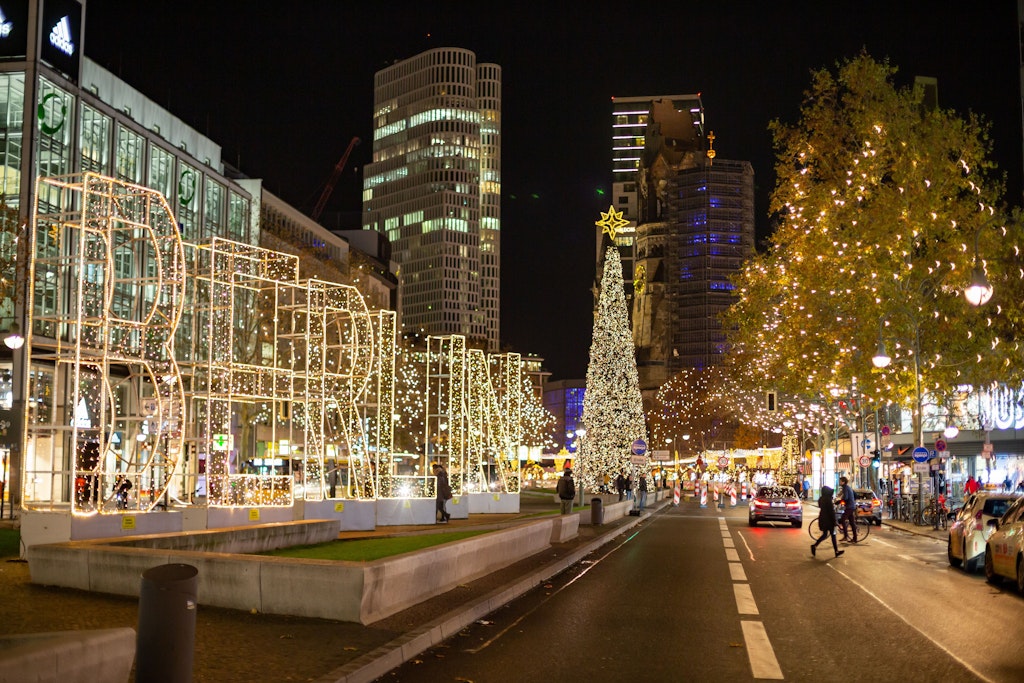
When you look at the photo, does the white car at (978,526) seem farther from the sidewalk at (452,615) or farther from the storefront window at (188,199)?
the storefront window at (188,199)

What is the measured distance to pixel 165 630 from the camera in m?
7.88

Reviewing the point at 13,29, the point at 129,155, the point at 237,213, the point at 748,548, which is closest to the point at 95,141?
the point at 129,155

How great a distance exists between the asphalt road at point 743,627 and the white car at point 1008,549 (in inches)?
11.1

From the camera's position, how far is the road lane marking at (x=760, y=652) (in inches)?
416

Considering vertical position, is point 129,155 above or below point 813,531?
above

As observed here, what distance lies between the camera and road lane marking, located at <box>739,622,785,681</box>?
10.6 m

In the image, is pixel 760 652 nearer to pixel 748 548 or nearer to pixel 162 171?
pixel 748 548

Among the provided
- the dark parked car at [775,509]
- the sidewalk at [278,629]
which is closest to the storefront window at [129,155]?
the dark parked car at [775,509]

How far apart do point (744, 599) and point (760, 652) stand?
5130 millimetres

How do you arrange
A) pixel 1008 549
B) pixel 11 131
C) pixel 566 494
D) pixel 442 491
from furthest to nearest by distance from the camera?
pixel 11 131 → pixel 566 494 → pixel 442 491 → pixel 1008 549

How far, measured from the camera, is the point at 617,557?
2528 centimetres

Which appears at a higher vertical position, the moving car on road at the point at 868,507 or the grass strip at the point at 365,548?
the grass strip at the point at 365,548

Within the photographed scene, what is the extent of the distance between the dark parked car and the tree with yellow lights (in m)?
6.67

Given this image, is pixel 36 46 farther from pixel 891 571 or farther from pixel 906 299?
pixel 891 571
